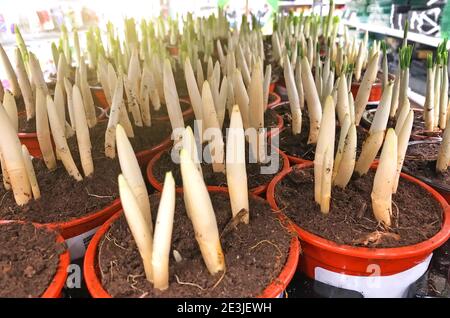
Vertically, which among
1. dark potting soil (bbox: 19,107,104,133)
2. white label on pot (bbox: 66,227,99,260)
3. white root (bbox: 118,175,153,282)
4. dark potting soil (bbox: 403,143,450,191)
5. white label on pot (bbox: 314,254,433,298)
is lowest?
white label on pot (bbox: 314,254,433,298)

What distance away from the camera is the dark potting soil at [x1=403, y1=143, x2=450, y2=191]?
1140 mm

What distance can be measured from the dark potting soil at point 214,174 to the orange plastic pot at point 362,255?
243 millimetres

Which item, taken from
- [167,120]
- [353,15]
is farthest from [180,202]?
[353,15]

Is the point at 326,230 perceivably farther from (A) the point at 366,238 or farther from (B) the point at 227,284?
(B) the point at 227,284

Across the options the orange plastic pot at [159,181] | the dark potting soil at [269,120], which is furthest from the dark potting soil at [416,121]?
the orange plastic pot at [159,181]

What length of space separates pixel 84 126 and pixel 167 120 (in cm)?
54

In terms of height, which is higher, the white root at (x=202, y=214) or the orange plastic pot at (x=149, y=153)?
the white root at (x=202, y=214)

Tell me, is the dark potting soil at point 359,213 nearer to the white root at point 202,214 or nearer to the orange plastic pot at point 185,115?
the white root at point 202,214

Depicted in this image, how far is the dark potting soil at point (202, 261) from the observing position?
0.74 meters

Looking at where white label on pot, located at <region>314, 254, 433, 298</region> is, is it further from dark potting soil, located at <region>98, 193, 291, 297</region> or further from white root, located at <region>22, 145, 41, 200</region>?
white root, located at <region>22, 145, 41, 200</region>

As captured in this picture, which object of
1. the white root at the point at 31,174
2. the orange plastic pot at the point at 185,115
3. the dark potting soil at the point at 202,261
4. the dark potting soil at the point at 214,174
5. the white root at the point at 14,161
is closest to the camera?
the dark potting soil at the point at 202,261

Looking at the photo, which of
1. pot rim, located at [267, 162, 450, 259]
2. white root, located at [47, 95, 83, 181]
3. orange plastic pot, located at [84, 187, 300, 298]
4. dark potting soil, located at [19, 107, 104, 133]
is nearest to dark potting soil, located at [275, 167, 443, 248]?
pot rim, located at [267, 162, 450, 259]

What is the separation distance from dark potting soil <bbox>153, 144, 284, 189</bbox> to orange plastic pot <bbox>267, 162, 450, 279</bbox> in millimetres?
243

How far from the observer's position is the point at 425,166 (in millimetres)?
1214
